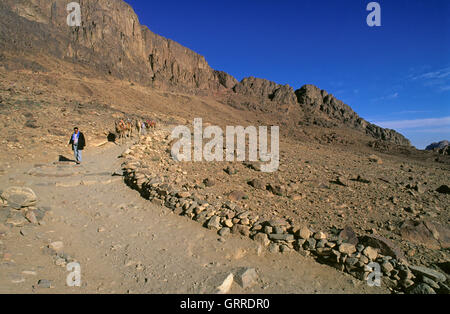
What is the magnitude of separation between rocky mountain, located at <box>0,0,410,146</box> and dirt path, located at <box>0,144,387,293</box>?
3304 centimetres

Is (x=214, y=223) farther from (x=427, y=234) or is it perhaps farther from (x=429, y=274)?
(x=427, y=234)

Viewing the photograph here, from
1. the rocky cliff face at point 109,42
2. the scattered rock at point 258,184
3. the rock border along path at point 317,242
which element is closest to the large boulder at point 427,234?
the rock border along path at point 317,242

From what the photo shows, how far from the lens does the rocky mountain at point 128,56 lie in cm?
3503

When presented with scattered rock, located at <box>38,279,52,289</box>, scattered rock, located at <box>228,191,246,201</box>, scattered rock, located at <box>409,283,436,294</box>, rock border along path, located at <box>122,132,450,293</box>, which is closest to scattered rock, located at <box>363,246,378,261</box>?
rock border along path, located at <box>122,132,450,293</box>

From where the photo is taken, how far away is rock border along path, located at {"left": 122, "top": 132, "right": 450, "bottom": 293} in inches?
160

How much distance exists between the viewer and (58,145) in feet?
38.6

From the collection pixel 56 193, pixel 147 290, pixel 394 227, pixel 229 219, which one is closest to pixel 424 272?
pixel 394 227

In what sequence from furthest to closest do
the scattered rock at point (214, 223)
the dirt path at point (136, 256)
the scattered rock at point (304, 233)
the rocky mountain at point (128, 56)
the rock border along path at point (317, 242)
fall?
the rocky mountain at point (128, 56), the scattered rock at point (214, 223), the scattered rock at point (304, 233), the rock border along path at point (317, 242), the dirt path at point (136, 256)

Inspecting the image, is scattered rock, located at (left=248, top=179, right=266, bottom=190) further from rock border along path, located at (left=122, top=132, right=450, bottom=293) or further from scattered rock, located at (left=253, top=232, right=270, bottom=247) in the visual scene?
scattered rock, located at (left=253, top=232, right=270, bottom=247)

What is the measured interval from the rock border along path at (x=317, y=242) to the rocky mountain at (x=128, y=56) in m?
34.2

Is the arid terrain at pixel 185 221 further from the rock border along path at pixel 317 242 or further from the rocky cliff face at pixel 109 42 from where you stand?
the rocky cliff face at pixel 109 42

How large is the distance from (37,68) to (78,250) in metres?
37.0

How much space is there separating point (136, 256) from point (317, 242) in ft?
12.2
